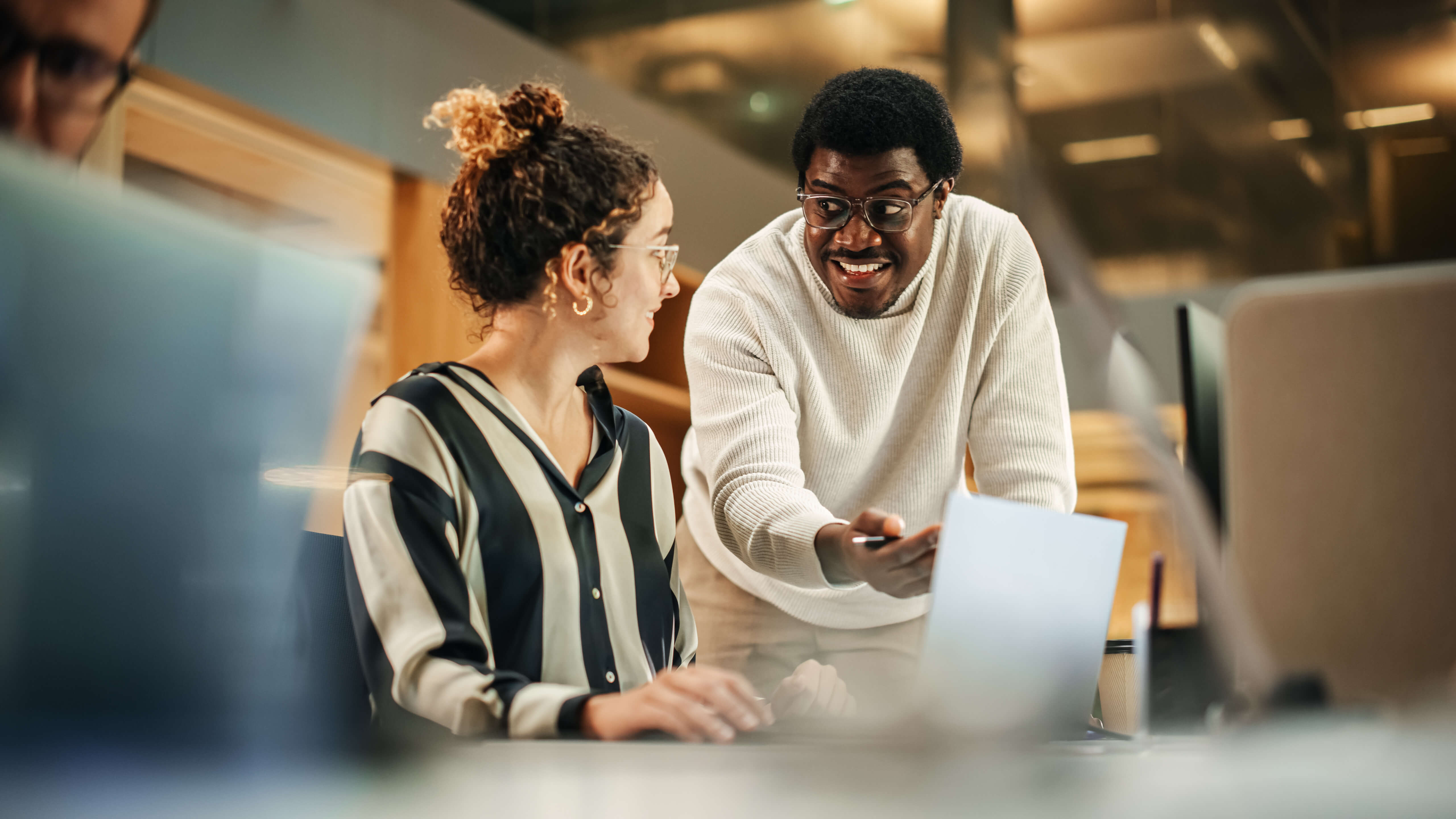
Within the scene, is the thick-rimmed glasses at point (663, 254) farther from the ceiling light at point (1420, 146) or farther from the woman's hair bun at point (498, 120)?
the ceiling light at point (1420, 146)

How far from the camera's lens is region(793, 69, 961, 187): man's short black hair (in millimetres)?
1123

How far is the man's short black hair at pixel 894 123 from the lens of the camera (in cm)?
112

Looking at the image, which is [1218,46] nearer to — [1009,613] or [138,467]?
[1009,613]

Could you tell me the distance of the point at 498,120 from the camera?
3.18 feet

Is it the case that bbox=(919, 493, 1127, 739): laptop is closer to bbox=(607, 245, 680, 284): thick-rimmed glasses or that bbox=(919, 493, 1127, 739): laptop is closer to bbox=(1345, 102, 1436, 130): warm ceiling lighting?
bbox=(607, 245, 680, 284): thick-rimmed glasses

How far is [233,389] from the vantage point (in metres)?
0.83

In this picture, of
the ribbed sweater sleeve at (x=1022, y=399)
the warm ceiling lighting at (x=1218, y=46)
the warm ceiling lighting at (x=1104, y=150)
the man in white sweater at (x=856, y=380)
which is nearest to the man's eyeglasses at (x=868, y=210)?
the man in white sweater at (x=856, y=380)

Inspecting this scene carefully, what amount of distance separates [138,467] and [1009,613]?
0.56 meters

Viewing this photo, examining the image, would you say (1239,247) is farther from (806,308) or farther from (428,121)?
(428,121)

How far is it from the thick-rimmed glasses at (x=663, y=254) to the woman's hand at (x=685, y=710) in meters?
0.38

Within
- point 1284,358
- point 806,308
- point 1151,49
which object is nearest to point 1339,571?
point 1284,358

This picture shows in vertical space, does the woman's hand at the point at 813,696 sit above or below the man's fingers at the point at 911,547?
below

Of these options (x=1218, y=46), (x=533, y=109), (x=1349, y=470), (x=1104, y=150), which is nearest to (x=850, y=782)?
(x=1349, y=470)

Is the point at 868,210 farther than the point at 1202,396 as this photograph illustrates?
Yes
